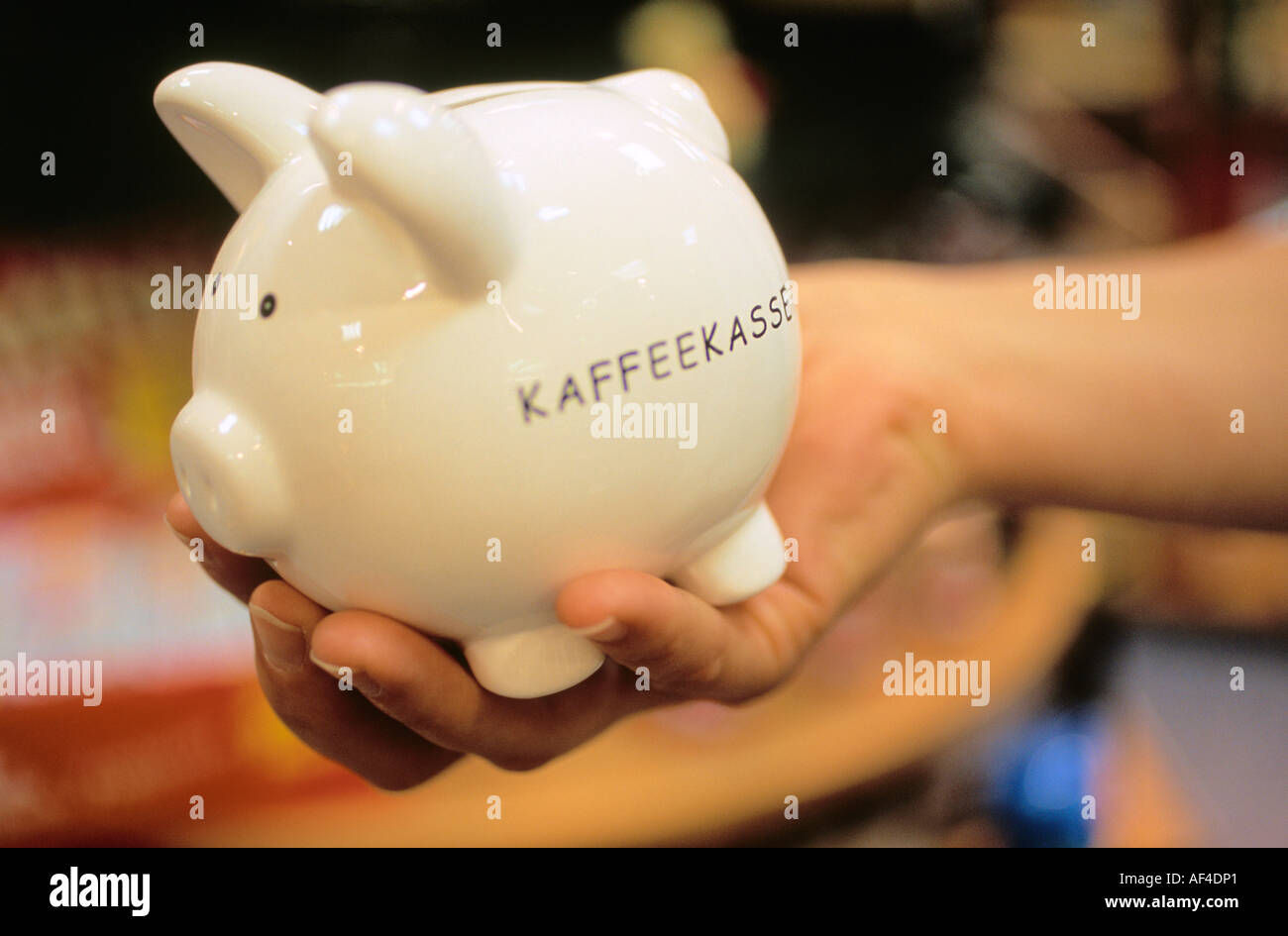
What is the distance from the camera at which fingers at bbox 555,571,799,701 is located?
556 mm

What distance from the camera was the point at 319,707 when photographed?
0.72 m

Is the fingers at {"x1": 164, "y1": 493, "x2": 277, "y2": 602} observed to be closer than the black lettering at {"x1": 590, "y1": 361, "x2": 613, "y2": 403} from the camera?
No

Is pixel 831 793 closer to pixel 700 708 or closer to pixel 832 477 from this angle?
pixel 700 708

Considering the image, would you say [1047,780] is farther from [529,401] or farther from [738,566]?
[529,401]

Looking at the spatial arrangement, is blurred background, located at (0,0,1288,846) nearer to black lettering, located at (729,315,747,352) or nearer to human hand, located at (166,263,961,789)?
human hand, located at (166,263,961,789)

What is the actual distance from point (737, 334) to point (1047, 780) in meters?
1.49

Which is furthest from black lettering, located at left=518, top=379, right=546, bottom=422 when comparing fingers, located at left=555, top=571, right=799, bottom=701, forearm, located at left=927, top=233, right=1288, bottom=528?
forearm, located at left=927, top=233, right=1288, bottom=528

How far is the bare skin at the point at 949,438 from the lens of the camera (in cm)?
75

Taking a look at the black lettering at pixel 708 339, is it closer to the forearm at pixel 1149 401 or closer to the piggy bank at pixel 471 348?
the piggy bank at pixel 471 348

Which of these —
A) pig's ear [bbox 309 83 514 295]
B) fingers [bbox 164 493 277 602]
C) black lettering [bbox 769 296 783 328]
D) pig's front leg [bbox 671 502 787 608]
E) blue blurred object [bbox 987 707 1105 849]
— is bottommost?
blue blurred object [bbox 987 707 1105 849]

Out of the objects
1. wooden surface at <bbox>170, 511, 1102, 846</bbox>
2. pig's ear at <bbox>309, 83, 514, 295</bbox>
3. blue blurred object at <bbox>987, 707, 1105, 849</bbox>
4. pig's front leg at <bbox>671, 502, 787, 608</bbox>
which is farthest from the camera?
blue blurred object at <bbox>987, 707, 1105, 849</bbox>

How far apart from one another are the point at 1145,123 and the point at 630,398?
184cm

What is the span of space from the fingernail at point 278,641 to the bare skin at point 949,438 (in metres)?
0.02

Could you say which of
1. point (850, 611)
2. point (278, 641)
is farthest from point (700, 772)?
point (278, 641)
